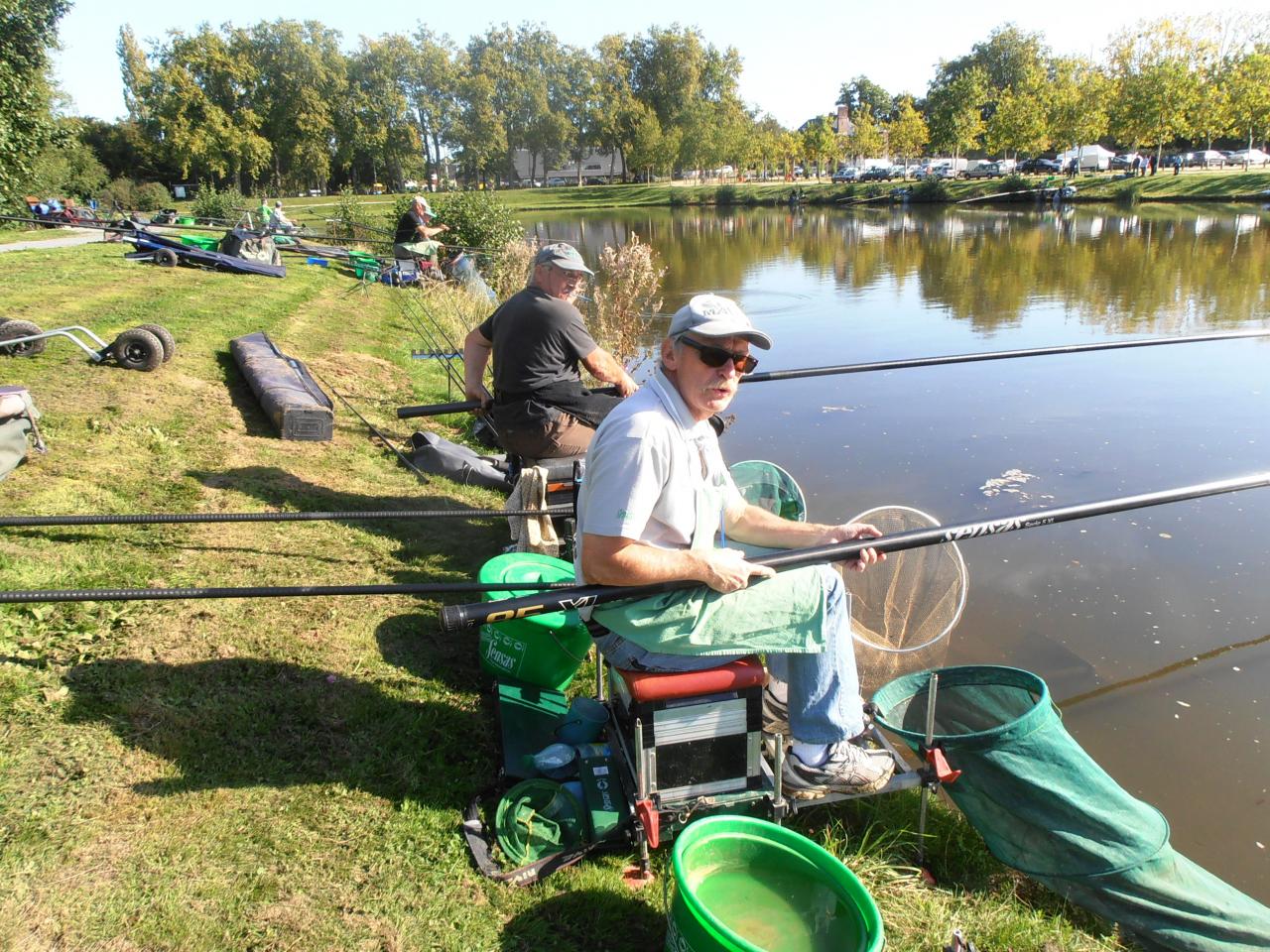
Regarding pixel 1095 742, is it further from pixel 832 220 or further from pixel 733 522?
pixel 832 220

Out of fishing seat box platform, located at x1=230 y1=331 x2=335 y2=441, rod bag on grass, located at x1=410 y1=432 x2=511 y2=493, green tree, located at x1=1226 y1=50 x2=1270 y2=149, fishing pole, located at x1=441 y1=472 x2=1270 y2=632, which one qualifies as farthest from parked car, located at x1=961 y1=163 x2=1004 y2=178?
fishing pole, located at x1=441 y1=472 x2=1270 y2=632

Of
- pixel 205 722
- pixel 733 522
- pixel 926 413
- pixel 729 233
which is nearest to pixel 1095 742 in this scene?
pixel 733 522

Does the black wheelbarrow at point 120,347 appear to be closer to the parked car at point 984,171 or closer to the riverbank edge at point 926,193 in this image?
the riverbank edge at point 926,193

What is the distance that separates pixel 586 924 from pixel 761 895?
1.99ft

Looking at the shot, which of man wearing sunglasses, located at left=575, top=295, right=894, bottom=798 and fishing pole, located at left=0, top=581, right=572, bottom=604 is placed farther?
fishing pole, located at left=0, top=581, right=572, bottom=604

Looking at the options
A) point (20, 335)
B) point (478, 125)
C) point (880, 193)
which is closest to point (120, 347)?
point (20, 335)

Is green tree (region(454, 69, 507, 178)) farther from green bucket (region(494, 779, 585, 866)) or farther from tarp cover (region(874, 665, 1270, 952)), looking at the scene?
tarp cover (region(874, 665, 1270, 952))

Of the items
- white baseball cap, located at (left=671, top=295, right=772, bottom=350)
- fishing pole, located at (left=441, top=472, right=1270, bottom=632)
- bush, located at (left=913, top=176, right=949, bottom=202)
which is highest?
bush, located at (left=913, top=176, right=949, bottom=202)

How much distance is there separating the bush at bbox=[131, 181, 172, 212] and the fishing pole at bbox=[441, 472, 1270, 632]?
4414cm

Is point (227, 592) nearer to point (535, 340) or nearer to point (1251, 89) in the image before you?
point (535, 340)

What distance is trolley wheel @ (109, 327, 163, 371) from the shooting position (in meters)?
7.38

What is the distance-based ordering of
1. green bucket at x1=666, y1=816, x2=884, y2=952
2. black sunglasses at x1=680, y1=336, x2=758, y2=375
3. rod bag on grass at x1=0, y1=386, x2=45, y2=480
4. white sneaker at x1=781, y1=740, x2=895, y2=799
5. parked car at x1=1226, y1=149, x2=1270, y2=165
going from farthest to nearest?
parked car at x1=1226, y1=149, x2=1270, y2=165 < rod bag on grass at x1=0, y1=386, x2=45, y2=480 < white sneaker at x1=781, y1=740, x2=895, y2=799 < black sunglasses at x1=680, y1=336, x2=758, y2=375 < green bucket at x1=666, y1=816, x2=884, y2=952

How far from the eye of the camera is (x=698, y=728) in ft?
9.30

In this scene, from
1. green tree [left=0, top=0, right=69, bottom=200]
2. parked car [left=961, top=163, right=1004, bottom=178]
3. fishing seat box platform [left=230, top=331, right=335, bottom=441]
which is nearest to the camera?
fishing seat box platform [left=230, top=331, right=335, bottom=441]
